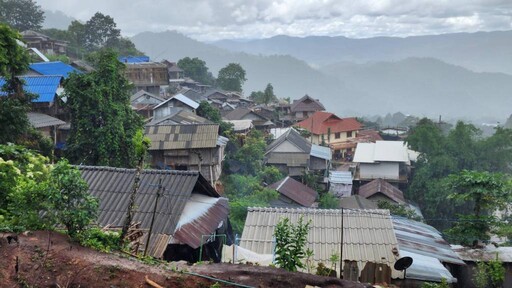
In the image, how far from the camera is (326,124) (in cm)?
5053

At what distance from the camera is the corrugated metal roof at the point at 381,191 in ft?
106

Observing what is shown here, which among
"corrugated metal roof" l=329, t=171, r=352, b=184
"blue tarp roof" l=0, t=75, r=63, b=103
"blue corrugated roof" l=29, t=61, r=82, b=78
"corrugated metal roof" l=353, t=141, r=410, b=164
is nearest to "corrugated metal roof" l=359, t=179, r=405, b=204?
"corrugated metal roof" l=329, t=171, r=352, b=184

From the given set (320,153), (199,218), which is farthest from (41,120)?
(320,153)

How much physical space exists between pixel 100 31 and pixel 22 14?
36.1ft

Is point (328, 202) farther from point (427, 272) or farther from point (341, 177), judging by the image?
point (427, 272)

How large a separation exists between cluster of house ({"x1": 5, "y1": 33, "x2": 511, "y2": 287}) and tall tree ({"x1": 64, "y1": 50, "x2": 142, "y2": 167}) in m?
2.66

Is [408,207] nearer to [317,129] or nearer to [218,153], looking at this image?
[218,153]

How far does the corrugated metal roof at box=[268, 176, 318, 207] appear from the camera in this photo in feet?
93.3

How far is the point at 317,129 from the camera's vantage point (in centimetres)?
5006

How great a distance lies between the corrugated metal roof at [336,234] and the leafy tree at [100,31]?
62.2 m

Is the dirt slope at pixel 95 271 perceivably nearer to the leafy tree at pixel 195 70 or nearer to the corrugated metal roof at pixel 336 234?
the corrugated metal roof at pixel 336 234

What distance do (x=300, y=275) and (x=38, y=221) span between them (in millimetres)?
4727

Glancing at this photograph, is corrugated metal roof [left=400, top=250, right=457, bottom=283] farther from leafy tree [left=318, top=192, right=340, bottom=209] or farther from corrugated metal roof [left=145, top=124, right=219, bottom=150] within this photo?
leafy tree [left=318, top=192, right=340, bottom=209]

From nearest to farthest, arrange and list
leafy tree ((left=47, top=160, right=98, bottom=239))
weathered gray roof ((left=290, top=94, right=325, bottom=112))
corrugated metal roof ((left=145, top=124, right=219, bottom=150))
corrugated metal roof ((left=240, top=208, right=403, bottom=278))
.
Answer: leafy tree ((left=47, top=160, right=98, bottom=239)), corrugated metal roof ((left=240, top=208, right=403, bottom=278)), corrugated metal roof ((left=145, top=124, right=219, bottom=150)), weathered gray roof ((left=290, top=94, right=325, bottom=112))
